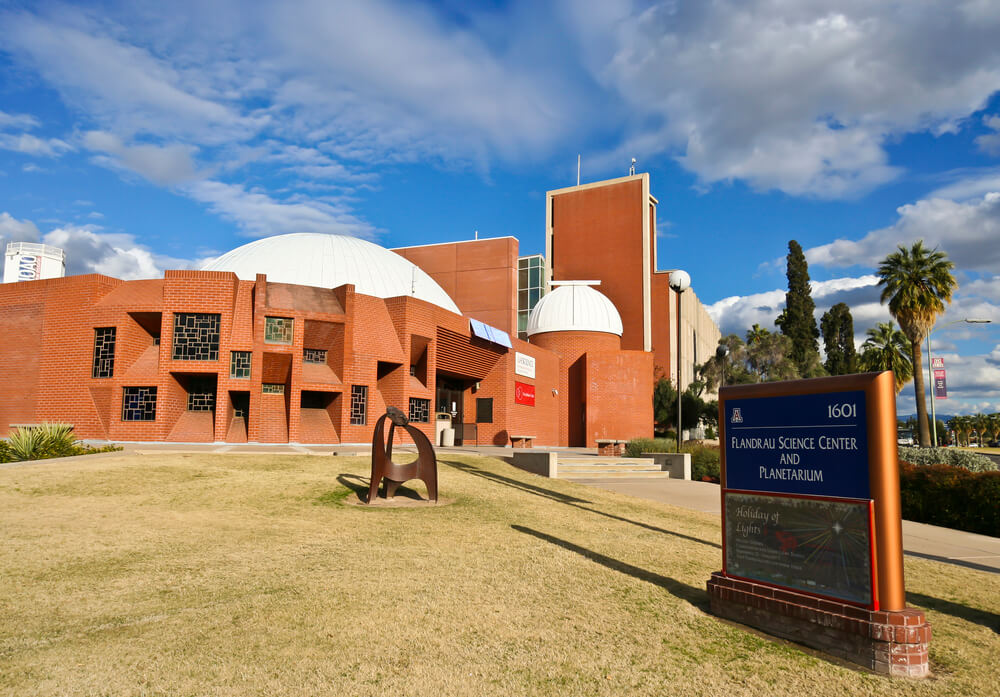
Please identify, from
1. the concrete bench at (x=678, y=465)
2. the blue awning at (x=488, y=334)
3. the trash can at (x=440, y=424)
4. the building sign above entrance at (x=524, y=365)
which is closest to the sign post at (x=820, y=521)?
the concrete bench at (x=678, y=465)

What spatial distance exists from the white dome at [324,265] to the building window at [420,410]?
241 inches

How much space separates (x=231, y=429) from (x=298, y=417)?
274 centimetres

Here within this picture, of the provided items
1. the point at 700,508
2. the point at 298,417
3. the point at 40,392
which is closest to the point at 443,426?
the point at 298,417

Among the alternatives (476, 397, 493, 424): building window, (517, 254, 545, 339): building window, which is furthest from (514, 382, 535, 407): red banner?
(517, 254, 545, 339): building window

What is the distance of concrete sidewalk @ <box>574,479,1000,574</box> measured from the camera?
32.7ft

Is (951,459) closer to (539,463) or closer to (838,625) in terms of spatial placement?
(539,463)

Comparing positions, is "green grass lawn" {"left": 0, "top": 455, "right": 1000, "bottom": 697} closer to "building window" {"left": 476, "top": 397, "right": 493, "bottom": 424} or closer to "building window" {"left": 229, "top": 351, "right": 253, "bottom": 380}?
"building window" {"left": 229, "top": 351, "right": 253, "bottom": 380}

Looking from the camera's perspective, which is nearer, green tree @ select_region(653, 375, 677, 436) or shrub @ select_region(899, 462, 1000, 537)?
shrub @ select_region(899, 462, 1000, 537)

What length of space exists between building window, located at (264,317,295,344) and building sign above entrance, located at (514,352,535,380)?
48.3 ft

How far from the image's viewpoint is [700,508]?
14.0m

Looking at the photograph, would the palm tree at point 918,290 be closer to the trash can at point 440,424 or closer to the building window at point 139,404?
the trash can at point 440,424

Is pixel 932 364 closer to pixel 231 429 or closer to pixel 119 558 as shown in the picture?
pixel 231 429

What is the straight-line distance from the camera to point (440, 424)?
34.3 metres

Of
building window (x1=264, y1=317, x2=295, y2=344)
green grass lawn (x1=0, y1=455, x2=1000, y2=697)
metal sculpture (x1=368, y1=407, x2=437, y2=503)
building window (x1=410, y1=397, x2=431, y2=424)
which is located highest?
building window (x1=264, y1=317, x2=295, y2=344)
